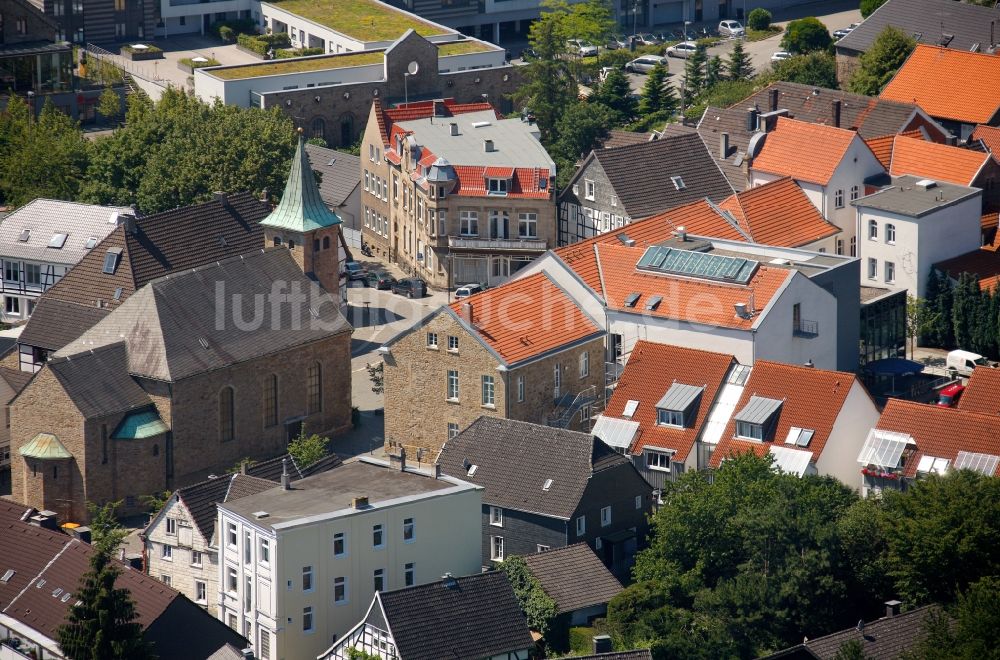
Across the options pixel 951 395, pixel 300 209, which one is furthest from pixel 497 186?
pixel 951 395

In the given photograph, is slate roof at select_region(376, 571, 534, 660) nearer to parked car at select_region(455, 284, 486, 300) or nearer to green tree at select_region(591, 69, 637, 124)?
parked car at select_region(455, 284, 486, 300)

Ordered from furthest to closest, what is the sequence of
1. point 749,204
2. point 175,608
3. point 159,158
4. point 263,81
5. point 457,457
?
1. point 263,81
2. point 159,158
3. point 749,204
4. point 457,457
5. point 175,608

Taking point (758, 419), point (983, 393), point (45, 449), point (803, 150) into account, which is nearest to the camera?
point (758, 419)

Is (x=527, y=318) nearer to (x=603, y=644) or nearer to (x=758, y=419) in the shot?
(x=758, y=419)

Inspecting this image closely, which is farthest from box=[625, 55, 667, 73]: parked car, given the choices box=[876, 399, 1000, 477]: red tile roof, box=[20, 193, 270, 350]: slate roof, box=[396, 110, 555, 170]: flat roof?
box=[876, 399, 1000, 477]: red tile roof

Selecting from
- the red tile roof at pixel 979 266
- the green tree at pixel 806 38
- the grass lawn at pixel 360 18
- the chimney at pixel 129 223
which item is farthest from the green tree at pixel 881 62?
the chimney at pixel 129 223

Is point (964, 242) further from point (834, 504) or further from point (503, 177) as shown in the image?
point (834, 504)

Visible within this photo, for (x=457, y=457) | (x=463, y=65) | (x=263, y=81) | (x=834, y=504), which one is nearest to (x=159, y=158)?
(x=263, y=81)
